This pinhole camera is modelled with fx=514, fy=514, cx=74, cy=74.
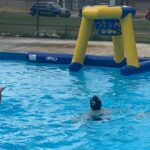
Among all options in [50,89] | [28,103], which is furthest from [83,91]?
[28,103]

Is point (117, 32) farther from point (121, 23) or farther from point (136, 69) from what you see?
point (136, 69)

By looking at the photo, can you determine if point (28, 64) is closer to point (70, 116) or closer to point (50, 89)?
point (50, 89)

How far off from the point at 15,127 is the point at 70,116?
1.24 meters

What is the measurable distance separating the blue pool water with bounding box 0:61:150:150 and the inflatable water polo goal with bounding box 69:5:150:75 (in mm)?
298

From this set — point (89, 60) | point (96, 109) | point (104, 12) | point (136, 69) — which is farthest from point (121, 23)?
point (96, 109)

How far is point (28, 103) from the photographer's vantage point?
10766 millimetres

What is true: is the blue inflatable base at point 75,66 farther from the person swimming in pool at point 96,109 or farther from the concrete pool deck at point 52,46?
the person swimming in pool at point 96,109

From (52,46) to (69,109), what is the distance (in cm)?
880

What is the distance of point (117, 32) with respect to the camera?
14.2 m

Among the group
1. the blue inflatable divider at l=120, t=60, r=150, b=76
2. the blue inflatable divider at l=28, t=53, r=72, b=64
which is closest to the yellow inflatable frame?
the blue inflatable divider at l=120, t=60, r=150, b=76

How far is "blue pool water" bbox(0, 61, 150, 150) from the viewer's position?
810 centimetres

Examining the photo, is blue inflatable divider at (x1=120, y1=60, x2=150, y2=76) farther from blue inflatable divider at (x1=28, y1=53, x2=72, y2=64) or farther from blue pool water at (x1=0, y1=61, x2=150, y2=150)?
blue inflatable divider at (x1=28, y1=53, x2=72, y2=64)

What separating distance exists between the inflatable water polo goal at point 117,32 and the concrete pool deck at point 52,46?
2126 millimetres

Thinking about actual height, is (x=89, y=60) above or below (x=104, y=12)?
below
